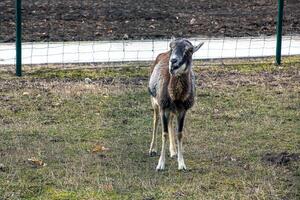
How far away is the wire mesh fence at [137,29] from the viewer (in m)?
15.1

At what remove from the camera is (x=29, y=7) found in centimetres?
1994

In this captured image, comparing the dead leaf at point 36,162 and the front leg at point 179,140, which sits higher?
the front leg at point 179,140

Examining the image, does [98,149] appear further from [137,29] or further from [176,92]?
[137,29]

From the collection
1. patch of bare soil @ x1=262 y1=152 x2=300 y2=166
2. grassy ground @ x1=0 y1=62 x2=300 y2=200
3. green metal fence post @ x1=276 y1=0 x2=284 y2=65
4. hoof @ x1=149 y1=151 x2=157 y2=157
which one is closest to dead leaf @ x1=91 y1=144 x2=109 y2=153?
grassy ground @ x1=0 y1=62 x2=300 y2=200

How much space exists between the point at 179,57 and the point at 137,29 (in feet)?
32.9

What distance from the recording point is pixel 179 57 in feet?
25.1

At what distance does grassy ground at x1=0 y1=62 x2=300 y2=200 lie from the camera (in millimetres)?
7453

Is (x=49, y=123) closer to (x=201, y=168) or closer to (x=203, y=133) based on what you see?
(x=203, y=133)

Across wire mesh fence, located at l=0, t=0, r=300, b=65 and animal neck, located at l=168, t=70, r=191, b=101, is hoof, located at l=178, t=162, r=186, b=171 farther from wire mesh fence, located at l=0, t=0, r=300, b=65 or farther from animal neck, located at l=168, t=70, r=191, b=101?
wire mesh fence, located at l=0, t=0, r=300, b=65

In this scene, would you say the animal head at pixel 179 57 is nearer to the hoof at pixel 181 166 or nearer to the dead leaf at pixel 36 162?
the hoof at pixel 181 166

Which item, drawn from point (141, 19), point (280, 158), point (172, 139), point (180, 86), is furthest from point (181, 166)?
point (141, 19)

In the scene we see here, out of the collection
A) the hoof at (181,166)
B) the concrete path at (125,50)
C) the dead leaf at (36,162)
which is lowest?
the dead leaf at (36,162)

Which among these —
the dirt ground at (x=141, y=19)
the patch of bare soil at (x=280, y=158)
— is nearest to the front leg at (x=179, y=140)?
the patch of bare soil at (x=280, y=158)

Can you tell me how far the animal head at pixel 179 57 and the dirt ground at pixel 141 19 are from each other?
29.0ft
